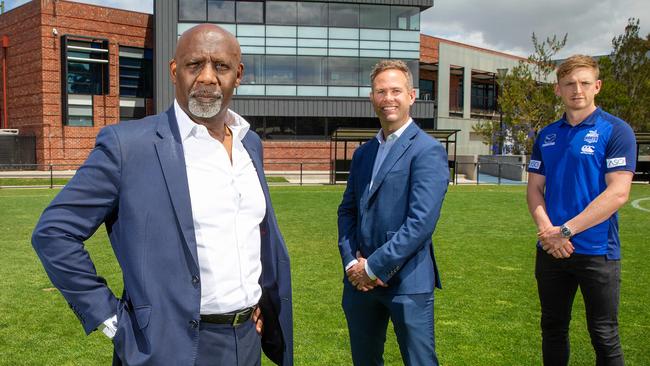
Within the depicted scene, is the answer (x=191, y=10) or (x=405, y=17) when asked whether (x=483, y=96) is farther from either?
(x=191, y=10)

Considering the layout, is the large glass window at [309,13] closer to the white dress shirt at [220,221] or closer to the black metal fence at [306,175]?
the black metal fence at [306,175]

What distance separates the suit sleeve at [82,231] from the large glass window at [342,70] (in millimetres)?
35458

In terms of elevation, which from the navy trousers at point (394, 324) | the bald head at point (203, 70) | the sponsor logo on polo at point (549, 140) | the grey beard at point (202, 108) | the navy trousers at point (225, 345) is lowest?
the navy trousers at point (394, 324)

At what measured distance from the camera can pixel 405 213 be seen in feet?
10.8

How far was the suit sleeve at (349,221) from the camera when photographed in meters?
3.59

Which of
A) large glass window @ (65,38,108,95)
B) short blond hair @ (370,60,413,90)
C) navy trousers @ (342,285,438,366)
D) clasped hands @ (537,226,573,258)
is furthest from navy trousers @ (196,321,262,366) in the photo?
large glass window @ (65,38,108,95)

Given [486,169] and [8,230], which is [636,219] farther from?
[486,169]

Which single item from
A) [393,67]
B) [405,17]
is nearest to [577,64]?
[393,67]

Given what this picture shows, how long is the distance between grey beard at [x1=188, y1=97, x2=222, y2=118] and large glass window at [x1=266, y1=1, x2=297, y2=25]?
35124 millimetres

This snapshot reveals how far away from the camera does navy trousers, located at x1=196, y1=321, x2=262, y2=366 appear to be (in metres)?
2.35

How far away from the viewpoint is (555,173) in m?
3.59

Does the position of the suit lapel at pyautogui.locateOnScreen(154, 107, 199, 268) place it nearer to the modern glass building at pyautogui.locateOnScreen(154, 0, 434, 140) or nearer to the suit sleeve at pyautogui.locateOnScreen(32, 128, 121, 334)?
the suit sleeve at pyautogui.locateOnScreen(32, 128, 121, 334)

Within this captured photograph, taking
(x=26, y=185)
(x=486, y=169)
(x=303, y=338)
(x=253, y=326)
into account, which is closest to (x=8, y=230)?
(x=303, y=338)

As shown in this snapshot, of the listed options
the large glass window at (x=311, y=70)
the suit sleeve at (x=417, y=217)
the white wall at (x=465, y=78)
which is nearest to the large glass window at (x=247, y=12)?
the large glass window at (x=311, y=70)
